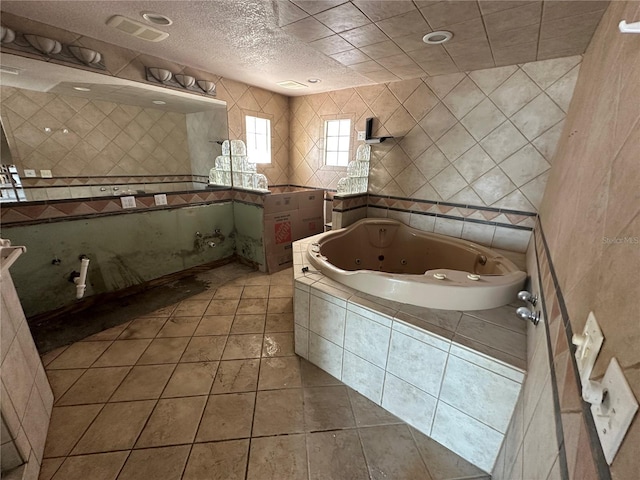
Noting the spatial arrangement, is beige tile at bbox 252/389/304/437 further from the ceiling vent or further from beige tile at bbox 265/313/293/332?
the ceiling vent

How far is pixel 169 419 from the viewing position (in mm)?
1229

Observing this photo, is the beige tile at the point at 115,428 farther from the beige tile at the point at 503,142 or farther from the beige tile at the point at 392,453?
the beige tile at the point at 503,142

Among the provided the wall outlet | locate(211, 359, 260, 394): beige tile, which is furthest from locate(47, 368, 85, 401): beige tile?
the wall outlet

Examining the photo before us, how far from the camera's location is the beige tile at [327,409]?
1234 millimetres

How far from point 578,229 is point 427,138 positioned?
1.87m

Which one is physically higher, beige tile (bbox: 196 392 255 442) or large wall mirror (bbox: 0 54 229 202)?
large wall mirror (bbox: 0 54 229 202)

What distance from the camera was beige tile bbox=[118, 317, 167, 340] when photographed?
1792mm

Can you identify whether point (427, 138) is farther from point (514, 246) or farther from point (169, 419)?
point (169, 419)

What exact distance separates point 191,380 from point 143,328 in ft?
2.38

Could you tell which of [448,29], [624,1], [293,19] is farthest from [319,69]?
[624,1]

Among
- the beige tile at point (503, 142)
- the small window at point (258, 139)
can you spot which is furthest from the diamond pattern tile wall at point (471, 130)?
the small window at point (258, 139)

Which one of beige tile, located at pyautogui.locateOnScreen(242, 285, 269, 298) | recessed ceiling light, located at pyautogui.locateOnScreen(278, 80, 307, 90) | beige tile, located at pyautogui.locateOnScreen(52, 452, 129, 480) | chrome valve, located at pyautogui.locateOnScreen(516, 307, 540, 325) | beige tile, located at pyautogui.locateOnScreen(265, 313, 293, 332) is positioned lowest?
beige tile, located at pyautogui.locateOnScreen(52, 452, 129, 480)

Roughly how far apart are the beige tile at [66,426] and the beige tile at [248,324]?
0.82 metres

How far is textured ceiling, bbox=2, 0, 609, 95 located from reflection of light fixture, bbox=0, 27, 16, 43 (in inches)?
4.3
